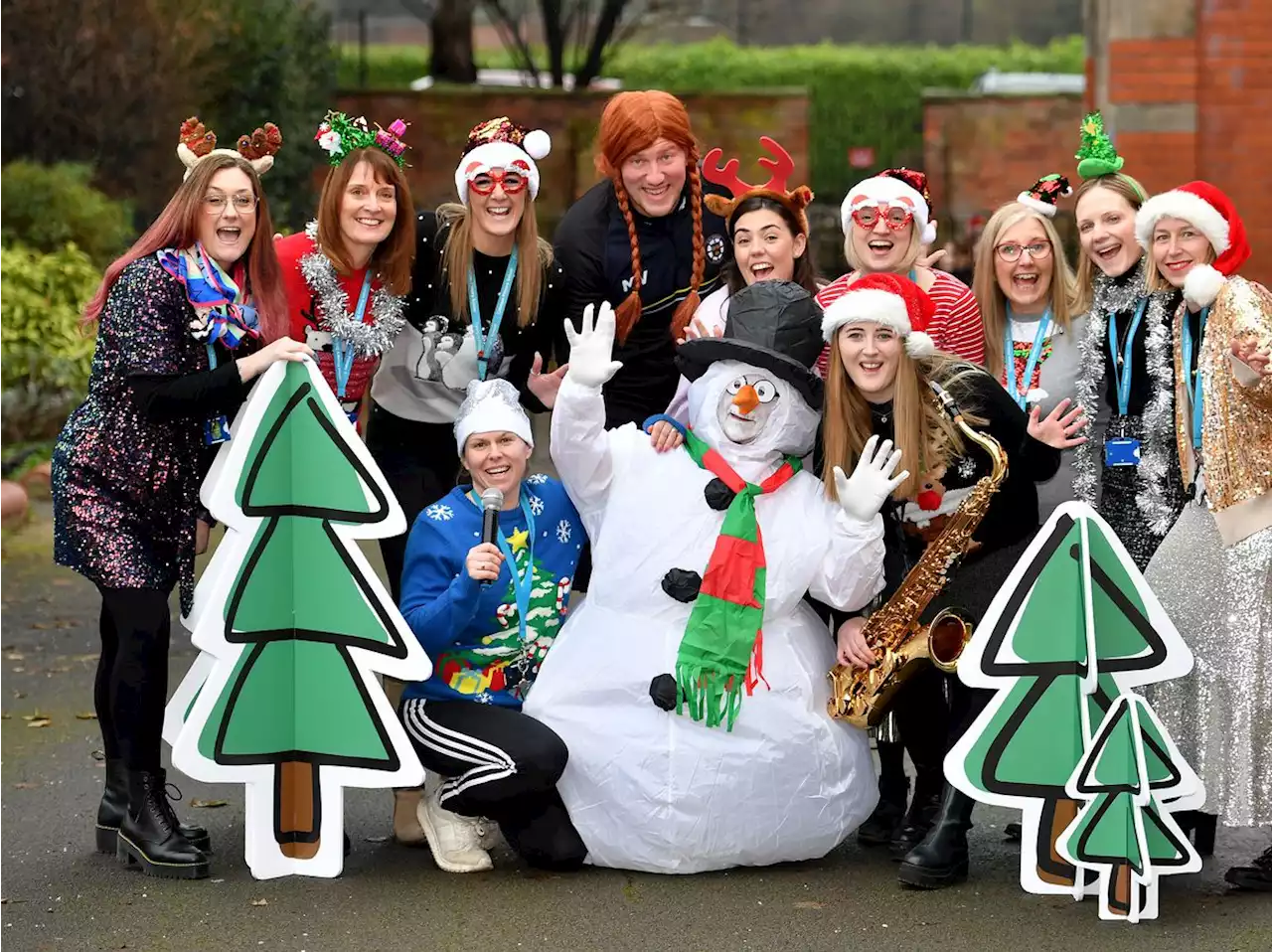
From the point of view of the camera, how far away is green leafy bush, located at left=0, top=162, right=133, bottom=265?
14.5 m

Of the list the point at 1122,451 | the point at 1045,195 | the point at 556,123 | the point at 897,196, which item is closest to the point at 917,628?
the point at 1122,451

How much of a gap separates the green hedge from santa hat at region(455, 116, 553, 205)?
2131 cm

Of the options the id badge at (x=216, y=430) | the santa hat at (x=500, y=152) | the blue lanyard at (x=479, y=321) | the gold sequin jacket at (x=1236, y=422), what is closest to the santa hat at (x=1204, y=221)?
the gold sequin jacket at (x=1236, y=422)

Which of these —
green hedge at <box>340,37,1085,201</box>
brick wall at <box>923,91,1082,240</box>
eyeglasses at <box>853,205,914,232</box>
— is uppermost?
green hedge at <box>340,37,1085,201</box>

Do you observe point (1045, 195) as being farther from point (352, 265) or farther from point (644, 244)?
point (352, 265)

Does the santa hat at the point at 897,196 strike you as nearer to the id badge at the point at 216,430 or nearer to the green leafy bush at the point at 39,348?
the id badge at the point at 216,430

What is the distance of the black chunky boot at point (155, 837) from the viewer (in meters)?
5.35

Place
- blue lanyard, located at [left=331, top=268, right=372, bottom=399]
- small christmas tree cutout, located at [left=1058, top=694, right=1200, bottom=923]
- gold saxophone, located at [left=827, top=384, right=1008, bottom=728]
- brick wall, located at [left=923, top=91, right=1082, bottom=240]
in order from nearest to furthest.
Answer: small christmas tree cutout, located at [left=1058, top=694, right=1200, bottom=923]
gold saxophone, located at [left=827, top=384, right=1008, bottom=728]
blue lanyard, located at [left=331, top=268, right=372, bottom=399]
brick wall, located at [left=923, top=91, right=1082, bottom=240]

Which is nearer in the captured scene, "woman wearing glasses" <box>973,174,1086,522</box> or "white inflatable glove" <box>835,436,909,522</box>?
"white inflatable glove" <box>835,436,909,522</box>

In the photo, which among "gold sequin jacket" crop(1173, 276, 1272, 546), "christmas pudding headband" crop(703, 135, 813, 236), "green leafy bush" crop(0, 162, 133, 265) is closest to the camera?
"gold sequin jacket" crop(1173, 276, 1272, 546)

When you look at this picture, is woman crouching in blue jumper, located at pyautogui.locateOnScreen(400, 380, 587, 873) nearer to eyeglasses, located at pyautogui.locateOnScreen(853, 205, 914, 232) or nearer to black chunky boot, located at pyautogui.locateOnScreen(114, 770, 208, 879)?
black chunky boot, located at pyautogui.locateOnScreen(114, 770, 208, 879)

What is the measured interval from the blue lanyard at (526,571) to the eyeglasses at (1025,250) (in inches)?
63.6

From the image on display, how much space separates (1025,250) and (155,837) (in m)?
3.02

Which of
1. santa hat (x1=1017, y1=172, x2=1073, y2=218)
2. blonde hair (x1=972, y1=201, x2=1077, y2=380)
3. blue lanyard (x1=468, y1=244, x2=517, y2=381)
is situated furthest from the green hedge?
blue lanyard (x1=468, y1=244, x2=517, y2=381)
